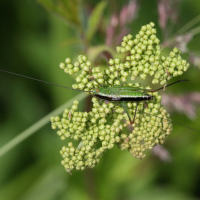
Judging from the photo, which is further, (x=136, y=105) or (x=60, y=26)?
(x=60, y=26)

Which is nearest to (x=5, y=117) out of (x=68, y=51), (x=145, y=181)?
(x=68, y=51)

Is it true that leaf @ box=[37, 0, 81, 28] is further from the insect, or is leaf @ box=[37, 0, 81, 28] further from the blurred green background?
the insect

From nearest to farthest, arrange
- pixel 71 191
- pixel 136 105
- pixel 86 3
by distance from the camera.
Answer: pixel 136 105 < pixel 71 191 < pixel 86 3

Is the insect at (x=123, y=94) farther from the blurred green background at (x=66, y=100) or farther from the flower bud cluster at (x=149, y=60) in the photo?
the blurred green background at (x=66, y=100)

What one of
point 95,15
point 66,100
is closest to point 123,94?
point 95,15

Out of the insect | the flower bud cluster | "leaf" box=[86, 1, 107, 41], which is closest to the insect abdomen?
the insect

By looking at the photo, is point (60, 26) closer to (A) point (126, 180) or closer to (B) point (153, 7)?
(B) point (153, 7)
